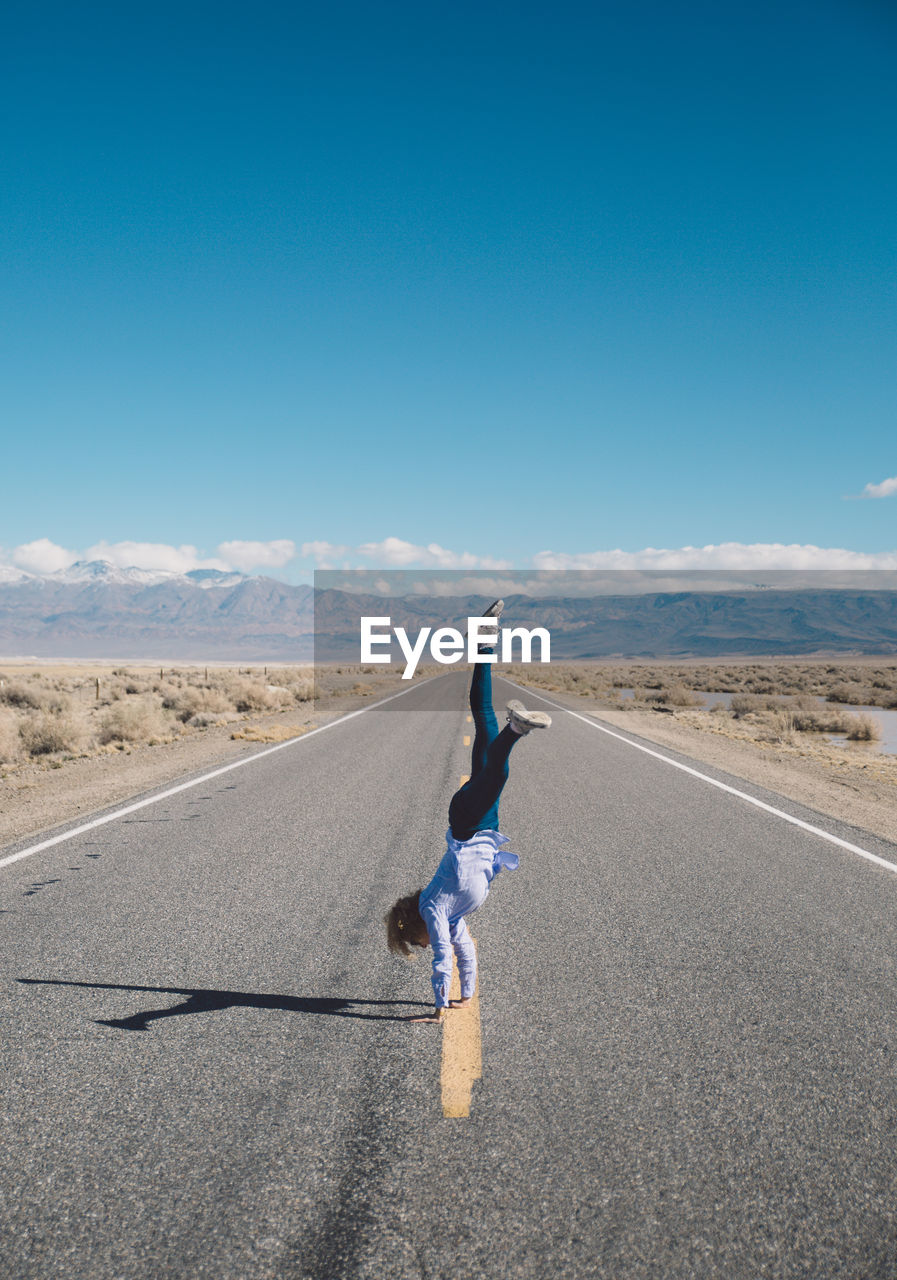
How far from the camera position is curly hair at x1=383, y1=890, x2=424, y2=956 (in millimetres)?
4020

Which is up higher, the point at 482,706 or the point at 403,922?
the point at 482,706

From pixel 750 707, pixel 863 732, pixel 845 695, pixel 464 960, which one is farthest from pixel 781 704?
pixel 464 960

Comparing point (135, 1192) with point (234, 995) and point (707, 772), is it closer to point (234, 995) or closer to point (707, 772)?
point (234, 995)

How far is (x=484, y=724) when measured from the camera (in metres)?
3.93

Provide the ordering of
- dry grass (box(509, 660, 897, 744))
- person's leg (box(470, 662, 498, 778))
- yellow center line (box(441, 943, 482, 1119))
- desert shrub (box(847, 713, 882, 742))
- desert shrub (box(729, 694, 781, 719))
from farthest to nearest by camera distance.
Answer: desert shrub (box(729, 694, 781, 719)) < dry grass (box(509, 660, 897, 744)) < desert shrub (box(847, 713, 882, 742)) < person's leg (box(470, 662, 498, 778)) < yellow center line (box(441, 943, 482, 1119))

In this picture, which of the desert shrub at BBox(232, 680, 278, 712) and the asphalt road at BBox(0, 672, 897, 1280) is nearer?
the asphalt road at BBox(0, 672, 897, 1280)

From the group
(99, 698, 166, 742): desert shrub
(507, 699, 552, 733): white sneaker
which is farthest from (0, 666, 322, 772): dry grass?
(507, 699, 552, 733): white sneaker

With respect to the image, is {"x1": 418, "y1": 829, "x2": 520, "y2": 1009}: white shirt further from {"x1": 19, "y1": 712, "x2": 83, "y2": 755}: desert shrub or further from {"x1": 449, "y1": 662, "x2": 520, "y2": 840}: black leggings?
{"x1": 19, "y1": 712, "x2": 83, "y2": 755}: desert shrub

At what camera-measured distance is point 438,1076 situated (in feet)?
11.2

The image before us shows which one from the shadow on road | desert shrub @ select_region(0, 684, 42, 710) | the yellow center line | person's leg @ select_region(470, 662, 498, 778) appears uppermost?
person's leg @ select_region(470, 662, 498, 778)

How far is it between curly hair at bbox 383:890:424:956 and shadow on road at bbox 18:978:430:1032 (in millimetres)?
326

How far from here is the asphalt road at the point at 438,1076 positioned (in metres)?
2.49

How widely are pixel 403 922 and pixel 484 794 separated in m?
0.91

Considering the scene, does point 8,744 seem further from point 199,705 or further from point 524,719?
point 524,719
